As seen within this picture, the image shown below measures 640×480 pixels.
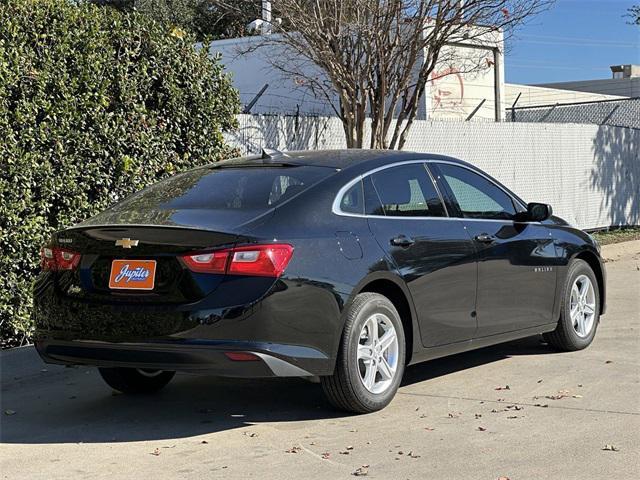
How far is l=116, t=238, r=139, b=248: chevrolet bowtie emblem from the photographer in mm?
5707

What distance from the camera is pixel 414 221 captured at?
260 inches

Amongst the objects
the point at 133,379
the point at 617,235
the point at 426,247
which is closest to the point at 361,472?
the point at 426,247

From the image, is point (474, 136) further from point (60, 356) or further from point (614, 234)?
point (60, 356)

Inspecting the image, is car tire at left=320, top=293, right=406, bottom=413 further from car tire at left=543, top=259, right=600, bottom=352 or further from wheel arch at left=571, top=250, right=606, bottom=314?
wheel arch at left=571, top=250, right=606, bottom=314

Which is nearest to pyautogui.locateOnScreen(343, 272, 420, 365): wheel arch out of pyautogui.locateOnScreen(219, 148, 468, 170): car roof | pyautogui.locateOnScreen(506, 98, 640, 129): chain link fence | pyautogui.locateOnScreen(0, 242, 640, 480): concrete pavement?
pyautogui.locateOnScreen(0, 242, 640, 480): concrete pavement

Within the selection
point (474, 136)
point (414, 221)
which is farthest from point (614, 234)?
point (414, 221)

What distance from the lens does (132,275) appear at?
569 centimetres

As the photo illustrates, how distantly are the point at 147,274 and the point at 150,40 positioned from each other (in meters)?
4.47

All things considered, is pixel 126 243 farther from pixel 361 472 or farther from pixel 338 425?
pixel 361 472

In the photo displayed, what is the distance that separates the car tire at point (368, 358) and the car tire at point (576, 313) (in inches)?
84.3

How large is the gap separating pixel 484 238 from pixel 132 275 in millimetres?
2673

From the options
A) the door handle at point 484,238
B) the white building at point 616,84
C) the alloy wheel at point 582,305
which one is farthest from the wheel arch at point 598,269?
the white building at point 616,84

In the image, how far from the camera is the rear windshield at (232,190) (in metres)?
6.04

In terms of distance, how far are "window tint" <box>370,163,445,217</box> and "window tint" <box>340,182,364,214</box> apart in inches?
7.3
